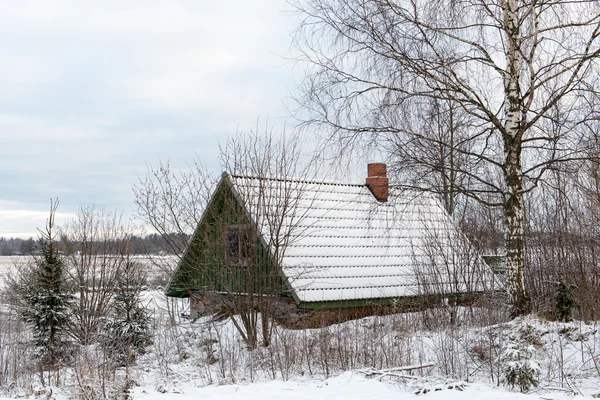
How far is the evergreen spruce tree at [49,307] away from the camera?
14.1 metres

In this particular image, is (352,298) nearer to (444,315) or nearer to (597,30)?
(444,315)

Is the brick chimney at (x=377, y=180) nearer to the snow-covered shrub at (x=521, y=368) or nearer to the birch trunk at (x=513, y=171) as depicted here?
the birch trunk at (x=513, y=171)

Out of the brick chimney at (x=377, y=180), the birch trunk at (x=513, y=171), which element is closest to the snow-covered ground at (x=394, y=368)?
the birch trunk at (x=513, y=171)

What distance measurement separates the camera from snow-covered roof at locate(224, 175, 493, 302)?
1198 cm

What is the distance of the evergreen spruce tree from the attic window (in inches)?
191

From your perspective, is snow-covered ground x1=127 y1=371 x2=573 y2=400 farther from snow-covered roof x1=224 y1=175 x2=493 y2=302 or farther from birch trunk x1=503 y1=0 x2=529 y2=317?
birch trunk x1=503 y1=0 x2=529 y2=317

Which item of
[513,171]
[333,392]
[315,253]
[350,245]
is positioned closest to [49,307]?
[315,253]

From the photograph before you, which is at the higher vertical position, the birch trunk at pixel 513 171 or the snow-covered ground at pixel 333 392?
the birch trunk at pixel 513 171

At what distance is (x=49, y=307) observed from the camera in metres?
14.1

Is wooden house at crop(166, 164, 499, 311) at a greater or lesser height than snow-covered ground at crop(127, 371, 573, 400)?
greater

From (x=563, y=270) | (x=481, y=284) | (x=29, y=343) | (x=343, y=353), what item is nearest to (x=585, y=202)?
(x=563, y=270)

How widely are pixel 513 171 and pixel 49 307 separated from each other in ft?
37.1

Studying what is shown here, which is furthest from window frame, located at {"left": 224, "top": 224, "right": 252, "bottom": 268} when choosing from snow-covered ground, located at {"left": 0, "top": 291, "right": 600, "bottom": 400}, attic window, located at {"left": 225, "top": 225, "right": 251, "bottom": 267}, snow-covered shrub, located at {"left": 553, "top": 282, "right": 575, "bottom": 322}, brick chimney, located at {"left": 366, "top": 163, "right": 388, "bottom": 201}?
brick chimney, located at {"left": 366, "top": 163, "right": 388, "bottom": 201}

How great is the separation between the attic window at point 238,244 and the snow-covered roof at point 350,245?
377 mm
